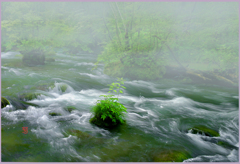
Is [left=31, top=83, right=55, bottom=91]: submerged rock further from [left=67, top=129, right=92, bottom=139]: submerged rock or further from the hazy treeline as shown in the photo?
the hazy treeline

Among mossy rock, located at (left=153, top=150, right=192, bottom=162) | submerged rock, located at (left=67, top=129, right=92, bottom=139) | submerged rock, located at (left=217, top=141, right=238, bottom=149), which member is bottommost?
mossy rock, located at (left=153, top=150, right=192, bottom=162)

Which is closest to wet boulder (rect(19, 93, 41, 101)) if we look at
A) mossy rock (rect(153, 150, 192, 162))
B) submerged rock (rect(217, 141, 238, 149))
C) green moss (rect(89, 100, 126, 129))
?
green moss (rect(89, 100, 126, 129))

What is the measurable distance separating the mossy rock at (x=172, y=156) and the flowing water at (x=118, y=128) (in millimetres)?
85

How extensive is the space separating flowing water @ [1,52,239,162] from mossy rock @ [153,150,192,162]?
9cm

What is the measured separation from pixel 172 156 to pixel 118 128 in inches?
61.3

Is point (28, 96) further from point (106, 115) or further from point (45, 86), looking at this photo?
point (106, 115)

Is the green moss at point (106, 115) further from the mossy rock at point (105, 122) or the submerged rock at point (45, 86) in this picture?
the submerged rock at point (45, 86)

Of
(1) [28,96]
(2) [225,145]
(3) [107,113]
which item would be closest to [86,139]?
(3) [107,113]

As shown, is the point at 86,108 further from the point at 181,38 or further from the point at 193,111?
the point at 181,38

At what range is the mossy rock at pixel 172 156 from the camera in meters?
3.17

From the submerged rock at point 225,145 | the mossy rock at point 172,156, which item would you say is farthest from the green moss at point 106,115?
the submerged rock at point 225,145

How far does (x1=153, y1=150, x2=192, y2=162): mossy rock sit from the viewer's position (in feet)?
10.4

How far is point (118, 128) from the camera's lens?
425 cm

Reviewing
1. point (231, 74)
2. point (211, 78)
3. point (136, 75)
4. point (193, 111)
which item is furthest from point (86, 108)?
point (231, 74)
